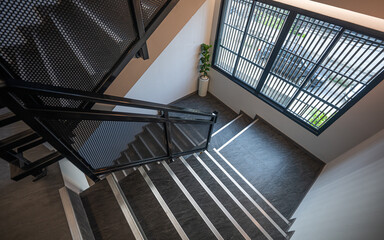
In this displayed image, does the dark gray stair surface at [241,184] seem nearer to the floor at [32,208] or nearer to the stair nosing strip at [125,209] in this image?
the stair nosing strip at [125,209]

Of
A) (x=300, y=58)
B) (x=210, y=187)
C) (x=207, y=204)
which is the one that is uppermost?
(x=300, y=58)

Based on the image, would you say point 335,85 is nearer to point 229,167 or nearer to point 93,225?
point 229,167

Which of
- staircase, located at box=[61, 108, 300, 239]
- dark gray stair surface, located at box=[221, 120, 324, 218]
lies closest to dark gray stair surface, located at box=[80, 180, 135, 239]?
staircase, located at box=[61, 108, 300, 239]

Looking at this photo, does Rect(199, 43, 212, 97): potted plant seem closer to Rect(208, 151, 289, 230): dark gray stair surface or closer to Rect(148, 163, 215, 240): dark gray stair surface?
Rect(208, 151, 289, 230): dark gray stair surface

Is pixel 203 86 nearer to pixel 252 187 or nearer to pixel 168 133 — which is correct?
pixel 252 187

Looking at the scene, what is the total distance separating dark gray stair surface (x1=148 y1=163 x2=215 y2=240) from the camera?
1.92 metres

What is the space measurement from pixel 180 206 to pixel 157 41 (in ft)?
6.37

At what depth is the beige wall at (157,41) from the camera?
1.74m

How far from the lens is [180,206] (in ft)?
6.86

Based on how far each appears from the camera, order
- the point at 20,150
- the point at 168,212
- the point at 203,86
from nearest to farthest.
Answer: the point at 20,150 < the point at 168,212 < the point at 203,86

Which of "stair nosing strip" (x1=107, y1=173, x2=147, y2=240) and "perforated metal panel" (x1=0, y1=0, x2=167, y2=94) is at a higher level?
"perforated metal panel" (x1=0, y1=0, x2=167, y2=94)

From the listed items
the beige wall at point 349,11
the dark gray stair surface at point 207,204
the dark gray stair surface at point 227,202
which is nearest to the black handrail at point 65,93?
the dark gray stair surface at point 207,204

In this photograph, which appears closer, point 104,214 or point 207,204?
point 104,214

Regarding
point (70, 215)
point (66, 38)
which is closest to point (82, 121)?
point (66, 38)
